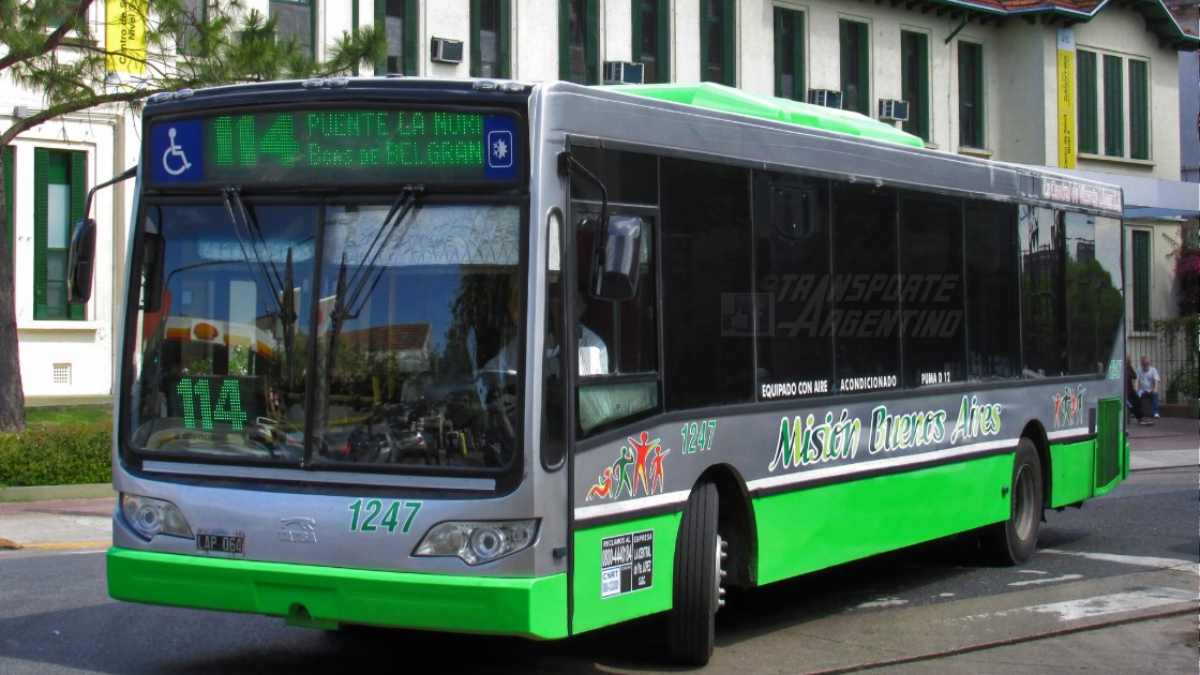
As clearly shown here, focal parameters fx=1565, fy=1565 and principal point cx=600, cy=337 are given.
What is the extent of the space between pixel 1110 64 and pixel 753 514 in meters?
35.9

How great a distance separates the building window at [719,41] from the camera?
109ft

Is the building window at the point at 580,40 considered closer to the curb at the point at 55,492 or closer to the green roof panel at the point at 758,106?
the curb at the point at 55,492

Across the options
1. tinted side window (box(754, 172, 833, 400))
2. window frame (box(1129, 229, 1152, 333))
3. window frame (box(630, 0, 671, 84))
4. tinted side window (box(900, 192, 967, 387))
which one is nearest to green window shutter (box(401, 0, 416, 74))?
window frame (box(630, 0, 671, 84))

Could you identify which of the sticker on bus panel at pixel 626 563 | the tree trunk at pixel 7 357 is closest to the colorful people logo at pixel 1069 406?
the sticker on bus panel at pixel 626 563

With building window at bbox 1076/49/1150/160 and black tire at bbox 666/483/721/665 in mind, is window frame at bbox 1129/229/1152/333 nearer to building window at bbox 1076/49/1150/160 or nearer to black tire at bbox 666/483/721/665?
building window at bbox 1076/49/1150/160

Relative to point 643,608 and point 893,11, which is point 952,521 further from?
point 893,11

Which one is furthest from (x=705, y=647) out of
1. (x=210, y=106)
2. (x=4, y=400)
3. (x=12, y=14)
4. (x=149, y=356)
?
(x=4, y=400)

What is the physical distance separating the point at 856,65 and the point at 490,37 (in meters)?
10.6

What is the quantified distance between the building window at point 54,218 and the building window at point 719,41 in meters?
13.7

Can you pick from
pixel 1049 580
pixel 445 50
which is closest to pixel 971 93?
pixel 445 50

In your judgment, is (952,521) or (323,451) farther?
(952,521)

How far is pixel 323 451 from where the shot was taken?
6961 millimetres

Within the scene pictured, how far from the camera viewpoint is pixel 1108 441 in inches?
531

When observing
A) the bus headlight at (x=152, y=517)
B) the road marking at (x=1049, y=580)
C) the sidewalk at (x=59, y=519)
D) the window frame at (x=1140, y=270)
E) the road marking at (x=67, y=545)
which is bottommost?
the road marking at (x=1049, y=580)
